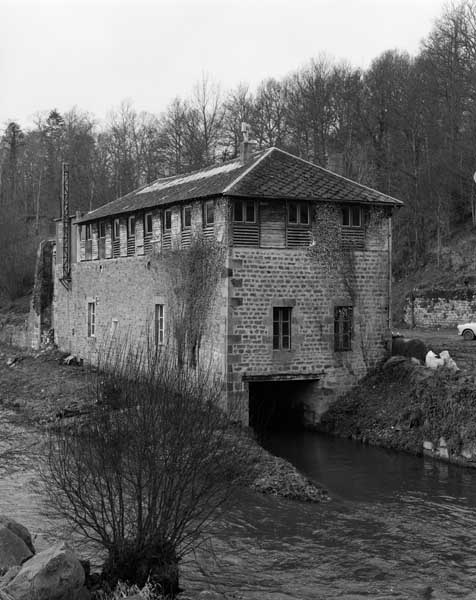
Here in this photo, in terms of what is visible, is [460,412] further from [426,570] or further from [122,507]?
[122,507]

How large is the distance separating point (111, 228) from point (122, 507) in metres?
19.6

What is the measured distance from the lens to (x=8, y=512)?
14453mm

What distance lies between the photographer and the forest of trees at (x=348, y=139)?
3959 cm

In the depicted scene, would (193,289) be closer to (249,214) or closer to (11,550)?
(249,214)

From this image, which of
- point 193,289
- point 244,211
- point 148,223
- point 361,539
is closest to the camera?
point 361,539

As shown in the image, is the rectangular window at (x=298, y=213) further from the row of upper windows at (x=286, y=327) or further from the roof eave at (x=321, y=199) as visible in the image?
the row of upper windows at (x=286, y=327)

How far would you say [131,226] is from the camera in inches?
1069

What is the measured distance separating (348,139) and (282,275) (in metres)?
27.5

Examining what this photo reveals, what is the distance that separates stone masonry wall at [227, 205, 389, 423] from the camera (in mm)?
21141

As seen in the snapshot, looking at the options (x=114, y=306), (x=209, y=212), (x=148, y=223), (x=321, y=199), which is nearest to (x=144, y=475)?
(x=209, y=212)

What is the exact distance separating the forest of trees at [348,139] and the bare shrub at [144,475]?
63.3 ft

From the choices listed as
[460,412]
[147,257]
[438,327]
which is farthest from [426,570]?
[438,327]

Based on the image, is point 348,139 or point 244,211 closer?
point 244,211

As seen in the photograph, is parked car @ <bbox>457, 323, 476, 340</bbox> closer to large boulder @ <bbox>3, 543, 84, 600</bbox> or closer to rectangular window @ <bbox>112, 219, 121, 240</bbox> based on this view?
rectangular window @ <bbox>112, 219, 121, 240</bbox>
